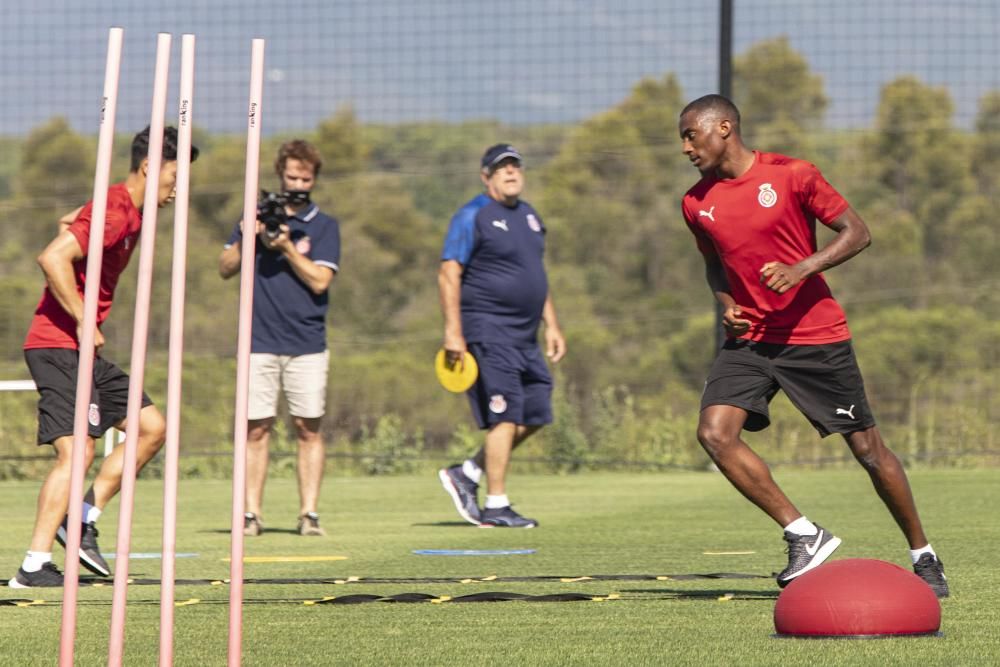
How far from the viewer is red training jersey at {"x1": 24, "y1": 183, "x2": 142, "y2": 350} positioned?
7.86m

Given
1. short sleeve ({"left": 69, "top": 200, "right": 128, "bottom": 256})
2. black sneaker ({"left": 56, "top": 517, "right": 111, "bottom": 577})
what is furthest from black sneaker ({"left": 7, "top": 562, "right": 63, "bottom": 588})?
short sleeve ({"left": 69, "top": 200, "right": 128, "bottom": 256})

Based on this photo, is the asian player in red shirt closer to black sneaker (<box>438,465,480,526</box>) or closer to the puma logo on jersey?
the puma logo on jersey

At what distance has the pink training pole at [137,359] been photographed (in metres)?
4.16

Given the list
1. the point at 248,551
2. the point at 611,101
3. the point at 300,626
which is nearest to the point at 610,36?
the point at 611,101

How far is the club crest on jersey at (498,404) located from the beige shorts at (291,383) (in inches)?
39.1

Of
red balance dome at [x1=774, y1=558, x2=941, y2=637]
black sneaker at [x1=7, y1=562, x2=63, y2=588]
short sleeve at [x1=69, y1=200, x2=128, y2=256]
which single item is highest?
short sleeve at [x1=69, y1=200, x2=128, y2=256]

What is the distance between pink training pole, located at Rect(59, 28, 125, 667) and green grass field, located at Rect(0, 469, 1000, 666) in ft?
4.06

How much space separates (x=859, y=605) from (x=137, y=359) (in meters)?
2.43

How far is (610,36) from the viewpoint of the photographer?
23.0 metres

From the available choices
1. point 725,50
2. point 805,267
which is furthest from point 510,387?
point 725,50

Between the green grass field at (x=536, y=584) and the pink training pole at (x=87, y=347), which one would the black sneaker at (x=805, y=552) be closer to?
the green grass field at (x=536, y=584)

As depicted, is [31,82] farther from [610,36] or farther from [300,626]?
[300,626]

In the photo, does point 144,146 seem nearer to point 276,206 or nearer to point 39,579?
point 39,579

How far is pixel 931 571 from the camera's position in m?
6.86
